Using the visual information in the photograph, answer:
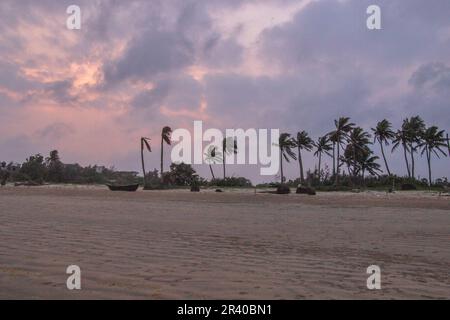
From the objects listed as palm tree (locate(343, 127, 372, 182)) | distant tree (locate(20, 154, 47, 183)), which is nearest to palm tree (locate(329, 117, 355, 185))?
palm tree (locate(343, 127, 372, 182))

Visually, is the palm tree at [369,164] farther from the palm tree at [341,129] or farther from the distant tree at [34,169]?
the distant tree at [34,169]

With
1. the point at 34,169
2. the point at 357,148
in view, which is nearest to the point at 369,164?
the point at 357,148

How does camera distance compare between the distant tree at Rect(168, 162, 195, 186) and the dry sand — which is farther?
the distant tree at Rect(168, 162, 195, 186)

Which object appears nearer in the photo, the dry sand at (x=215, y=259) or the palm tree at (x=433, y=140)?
the dry sand at (x=215, y=259)

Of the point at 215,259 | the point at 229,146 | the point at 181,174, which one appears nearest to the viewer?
the point at 215,259

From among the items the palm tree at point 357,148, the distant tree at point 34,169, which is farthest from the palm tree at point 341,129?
the distant tree at point 34,169

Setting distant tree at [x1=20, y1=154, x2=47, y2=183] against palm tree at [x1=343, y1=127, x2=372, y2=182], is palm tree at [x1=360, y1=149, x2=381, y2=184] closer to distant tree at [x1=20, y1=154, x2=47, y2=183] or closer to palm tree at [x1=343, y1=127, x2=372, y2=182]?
palm tree at [x1=343, y1=127, x2=372, y2=182]

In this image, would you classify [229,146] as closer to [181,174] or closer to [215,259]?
[181,174]

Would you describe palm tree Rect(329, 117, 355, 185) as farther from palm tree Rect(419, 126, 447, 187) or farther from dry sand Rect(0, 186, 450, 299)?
dry sand Rect(0, 186, 450, 299)

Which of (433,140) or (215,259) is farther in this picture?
(433,140)

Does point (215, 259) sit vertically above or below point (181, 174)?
below

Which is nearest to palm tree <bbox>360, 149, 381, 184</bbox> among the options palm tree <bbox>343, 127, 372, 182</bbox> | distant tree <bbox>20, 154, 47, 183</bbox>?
palm tree <bbox>343, 127, 372, 182</bbox>

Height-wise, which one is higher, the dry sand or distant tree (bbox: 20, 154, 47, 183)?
distant tree (bbox: 20, 154, 47, 183)
